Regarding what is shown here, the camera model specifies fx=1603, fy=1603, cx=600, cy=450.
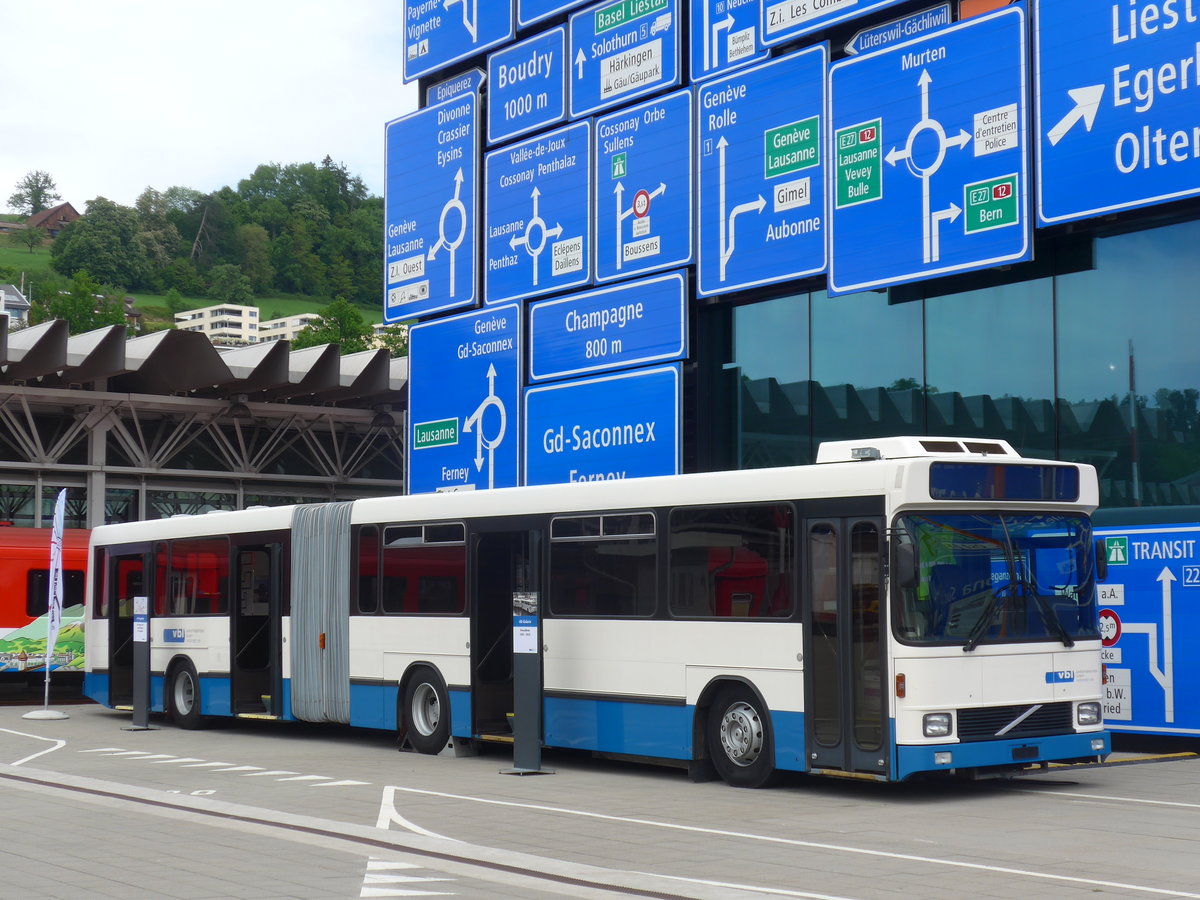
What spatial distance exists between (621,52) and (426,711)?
1317cm

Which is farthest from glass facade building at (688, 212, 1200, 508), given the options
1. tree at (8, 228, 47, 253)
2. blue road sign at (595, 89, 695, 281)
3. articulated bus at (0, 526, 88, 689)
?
tree at (8, 228, 47, 253)

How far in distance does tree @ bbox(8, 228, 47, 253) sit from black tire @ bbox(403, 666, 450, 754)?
18102 cm

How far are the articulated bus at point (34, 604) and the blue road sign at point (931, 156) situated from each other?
52.0 ft

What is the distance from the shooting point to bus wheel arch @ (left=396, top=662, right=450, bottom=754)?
677 inches

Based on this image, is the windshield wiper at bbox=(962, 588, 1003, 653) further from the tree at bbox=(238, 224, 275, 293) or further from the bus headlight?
the tree at bbox=(238, 224, 275, 293)

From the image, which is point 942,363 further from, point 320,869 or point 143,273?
point 143,273

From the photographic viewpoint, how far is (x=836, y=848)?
10.1m

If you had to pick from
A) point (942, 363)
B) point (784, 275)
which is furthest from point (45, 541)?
point (942, 363)

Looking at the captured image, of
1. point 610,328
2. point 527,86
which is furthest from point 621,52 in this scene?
point 610,328

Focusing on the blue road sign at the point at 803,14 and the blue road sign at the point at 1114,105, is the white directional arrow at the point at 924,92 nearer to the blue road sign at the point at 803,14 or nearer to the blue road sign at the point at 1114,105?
the blue road sign at the point at 803,14

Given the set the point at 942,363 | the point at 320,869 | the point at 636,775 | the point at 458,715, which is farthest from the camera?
the point at 942,363

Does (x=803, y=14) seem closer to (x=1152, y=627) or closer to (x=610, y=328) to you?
(x=610, y=328)

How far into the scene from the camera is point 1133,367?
60.4 feet

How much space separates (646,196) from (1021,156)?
758 centimetres
